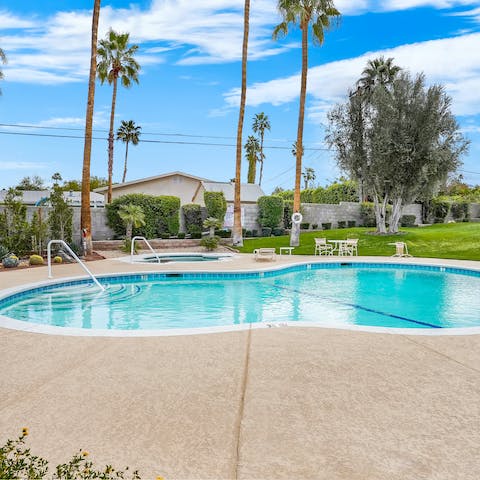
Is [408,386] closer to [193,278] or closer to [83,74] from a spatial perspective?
[193,278]

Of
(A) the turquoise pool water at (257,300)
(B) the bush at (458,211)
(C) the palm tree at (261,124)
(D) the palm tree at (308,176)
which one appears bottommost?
Result: (A) the turquoise pool water at (257,300)

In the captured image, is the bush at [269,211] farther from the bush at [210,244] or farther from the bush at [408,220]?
the bush at [408,220]

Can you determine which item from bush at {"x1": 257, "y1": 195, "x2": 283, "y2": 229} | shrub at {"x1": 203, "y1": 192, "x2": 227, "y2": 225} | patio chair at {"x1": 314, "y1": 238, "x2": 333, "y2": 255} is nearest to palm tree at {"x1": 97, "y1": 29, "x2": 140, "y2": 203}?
shrub at {"x1": 203, "y1": 192, "x2": 227, "y2": 225}

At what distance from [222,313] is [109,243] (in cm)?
1298

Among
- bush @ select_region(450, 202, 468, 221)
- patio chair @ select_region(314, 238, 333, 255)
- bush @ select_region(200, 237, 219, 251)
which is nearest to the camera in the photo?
patio chair @ select_region(314, 238, 333, 255)

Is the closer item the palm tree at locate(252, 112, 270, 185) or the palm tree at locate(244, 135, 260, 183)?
the palm tree at locate(244, 135, 260, 183)

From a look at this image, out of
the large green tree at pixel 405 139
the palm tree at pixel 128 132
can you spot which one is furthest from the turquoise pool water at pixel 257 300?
the palm tree at pixel 128 132

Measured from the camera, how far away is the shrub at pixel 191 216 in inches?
1038

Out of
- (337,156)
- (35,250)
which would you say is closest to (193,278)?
(35,250)

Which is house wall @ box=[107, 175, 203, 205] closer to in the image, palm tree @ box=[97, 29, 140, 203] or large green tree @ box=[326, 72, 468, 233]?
palm tree @ box=[97, 29, 140, 203]

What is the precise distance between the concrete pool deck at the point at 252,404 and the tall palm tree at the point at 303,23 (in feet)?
52.3

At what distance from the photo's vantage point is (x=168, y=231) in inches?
996

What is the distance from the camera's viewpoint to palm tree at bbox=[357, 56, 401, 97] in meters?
29.6

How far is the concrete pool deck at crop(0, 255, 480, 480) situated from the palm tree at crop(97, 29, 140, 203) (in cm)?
2781
